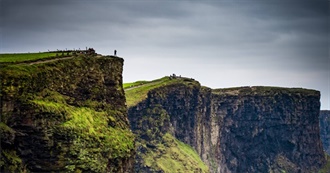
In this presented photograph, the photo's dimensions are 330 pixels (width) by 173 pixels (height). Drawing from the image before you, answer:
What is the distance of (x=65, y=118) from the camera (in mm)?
112250

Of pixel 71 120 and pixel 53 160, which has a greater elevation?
pixel 71 120

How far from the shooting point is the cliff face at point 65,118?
100 m

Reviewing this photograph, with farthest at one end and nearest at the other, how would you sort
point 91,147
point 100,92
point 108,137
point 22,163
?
point 100,92, point 108,137, point 91,147, point 22,163

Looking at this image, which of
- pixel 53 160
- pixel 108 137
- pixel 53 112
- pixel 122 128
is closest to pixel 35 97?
pixel 53 112

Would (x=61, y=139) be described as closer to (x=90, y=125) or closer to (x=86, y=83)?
(x=90, y=125)

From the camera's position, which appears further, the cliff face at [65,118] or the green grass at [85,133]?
the green grass at [85,133]

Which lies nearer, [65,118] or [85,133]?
[65,118]

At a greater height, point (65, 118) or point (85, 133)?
point (65, 118)

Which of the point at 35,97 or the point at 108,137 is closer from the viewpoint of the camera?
the point at 35,97

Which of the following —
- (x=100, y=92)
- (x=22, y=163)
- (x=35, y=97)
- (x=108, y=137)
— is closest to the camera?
(x=22, y=163)

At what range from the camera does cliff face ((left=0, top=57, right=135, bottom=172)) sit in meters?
100

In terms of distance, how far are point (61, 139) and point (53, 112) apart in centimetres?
533

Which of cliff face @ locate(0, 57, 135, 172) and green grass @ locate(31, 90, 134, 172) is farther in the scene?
green grass @ locate(31, 90, 134, 172)

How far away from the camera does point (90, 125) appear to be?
121500 millimetres
